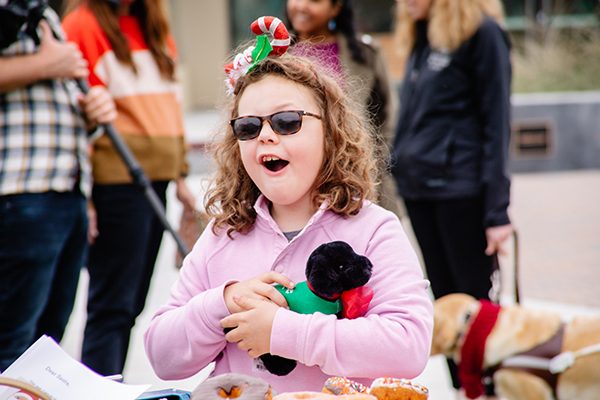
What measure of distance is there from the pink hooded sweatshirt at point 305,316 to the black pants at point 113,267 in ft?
4.80

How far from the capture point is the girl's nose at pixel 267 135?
1.93m

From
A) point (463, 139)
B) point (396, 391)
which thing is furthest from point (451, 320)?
point (396, 391)

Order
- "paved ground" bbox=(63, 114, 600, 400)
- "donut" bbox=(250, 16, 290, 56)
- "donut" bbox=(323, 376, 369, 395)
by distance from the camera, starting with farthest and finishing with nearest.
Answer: "paved ground" bbox=(63, 114, 600, 400), "donut" bbox=(250, 16, 290, 56), "donut" bbox=(323, 376, 369, 395)

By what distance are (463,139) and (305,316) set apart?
6.68 feet

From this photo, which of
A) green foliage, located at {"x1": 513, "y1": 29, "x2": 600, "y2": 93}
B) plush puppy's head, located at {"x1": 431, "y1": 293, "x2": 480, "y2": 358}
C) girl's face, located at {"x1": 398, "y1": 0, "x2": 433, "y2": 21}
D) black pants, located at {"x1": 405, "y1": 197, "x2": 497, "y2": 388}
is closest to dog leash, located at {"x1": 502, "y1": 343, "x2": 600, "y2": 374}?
plush puppy's head, located at {"x1": 431, "y1": 293, "x2": 480, "y2": 358}

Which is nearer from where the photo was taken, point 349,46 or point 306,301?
point 306,301

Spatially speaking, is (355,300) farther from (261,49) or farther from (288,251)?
(261,49)

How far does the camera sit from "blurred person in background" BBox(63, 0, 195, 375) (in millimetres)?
3504

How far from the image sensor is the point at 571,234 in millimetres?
7832

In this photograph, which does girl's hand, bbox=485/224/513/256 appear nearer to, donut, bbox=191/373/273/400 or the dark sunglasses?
the dark sunglasses

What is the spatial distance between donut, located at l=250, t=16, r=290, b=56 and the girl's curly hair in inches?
1.1

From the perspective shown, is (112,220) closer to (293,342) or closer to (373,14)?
(293,342)

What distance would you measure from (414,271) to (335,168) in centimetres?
33

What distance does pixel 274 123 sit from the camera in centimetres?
194
